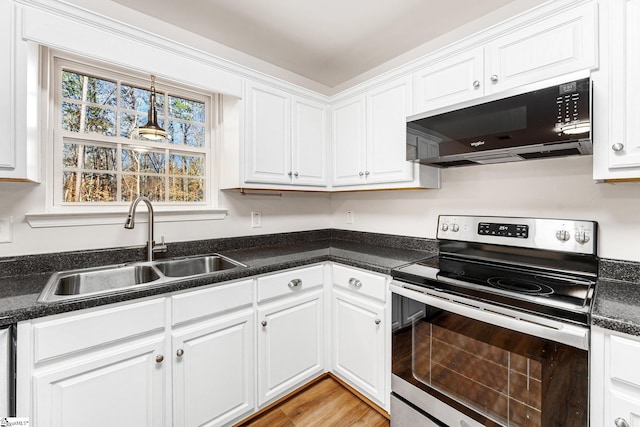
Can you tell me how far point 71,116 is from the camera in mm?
1617

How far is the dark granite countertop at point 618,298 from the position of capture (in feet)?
3.01

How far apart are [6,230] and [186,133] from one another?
1.08 m

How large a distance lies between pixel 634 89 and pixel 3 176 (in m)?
2.54

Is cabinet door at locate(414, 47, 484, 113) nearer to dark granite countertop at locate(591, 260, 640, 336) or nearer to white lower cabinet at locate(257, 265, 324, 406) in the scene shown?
dark granite countertop at locate(591, 260, 640, 336)

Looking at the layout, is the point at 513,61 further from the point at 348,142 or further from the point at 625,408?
the point at 625,408

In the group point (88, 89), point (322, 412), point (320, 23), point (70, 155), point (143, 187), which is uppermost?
point (320, 23)

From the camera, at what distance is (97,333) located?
1.13 m

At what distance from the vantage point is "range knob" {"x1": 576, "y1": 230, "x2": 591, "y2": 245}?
1378 millimetres

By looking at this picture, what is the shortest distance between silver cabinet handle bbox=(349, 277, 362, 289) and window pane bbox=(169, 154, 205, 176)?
4.30 ft

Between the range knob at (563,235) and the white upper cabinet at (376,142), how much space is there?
2.32ft

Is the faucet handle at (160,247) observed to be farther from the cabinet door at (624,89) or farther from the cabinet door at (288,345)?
the cabinet door at (624,89)

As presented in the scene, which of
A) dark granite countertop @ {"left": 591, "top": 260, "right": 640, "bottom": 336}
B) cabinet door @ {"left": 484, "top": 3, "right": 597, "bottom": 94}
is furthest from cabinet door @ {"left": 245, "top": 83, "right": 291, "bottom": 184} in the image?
dark granite countertop @ {"left": 591, "top": 260, "right": 640, "bottom": 336}

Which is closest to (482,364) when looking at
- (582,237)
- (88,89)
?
(582,237)

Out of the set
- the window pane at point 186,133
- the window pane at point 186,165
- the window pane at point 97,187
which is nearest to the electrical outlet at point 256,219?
the window pane at point 186,165
